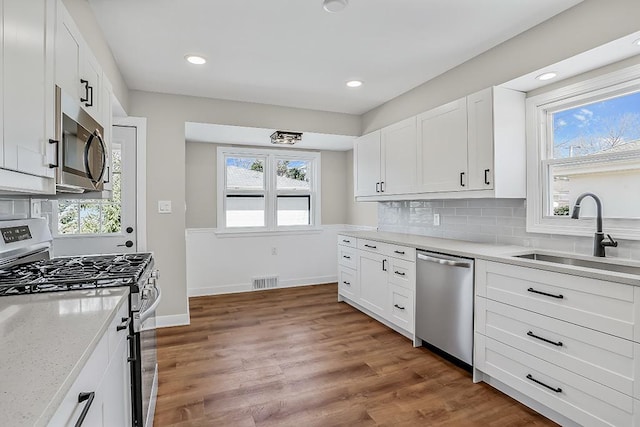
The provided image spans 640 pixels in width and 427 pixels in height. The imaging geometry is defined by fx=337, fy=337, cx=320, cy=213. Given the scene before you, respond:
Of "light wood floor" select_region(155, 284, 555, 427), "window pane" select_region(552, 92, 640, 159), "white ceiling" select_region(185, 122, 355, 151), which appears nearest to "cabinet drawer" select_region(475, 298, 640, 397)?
"light wood floor" select_region(155, 284, 555, 427)

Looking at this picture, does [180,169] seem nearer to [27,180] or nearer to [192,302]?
[192,302]

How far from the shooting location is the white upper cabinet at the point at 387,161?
3.39 metres

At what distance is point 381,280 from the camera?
3.39 metres

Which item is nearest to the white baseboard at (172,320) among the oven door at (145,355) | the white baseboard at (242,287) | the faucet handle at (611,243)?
the white baseboard at (242,287)

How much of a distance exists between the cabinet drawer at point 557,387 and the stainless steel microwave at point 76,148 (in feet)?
8.57

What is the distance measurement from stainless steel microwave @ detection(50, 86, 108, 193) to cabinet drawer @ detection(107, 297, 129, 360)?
0.62 m

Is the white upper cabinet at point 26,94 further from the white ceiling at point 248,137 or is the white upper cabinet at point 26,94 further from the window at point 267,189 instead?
the window at point 267,189

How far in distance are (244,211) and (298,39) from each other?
9.60ft

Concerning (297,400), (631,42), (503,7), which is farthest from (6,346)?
(631,42)

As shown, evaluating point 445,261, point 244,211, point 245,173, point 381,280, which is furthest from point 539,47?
point 244,211

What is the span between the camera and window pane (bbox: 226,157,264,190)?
4.89 metres

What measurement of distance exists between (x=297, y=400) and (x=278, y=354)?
2.26 feet

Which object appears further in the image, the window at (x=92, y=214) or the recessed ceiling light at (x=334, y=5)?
the window at (x=92, y=214)

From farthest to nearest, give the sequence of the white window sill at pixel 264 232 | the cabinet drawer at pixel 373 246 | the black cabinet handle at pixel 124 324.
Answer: the white window sill at pixel 264 232 → the cabinet drawer at pixel 373 246 → the black cabinet handle at pixel 124 324
